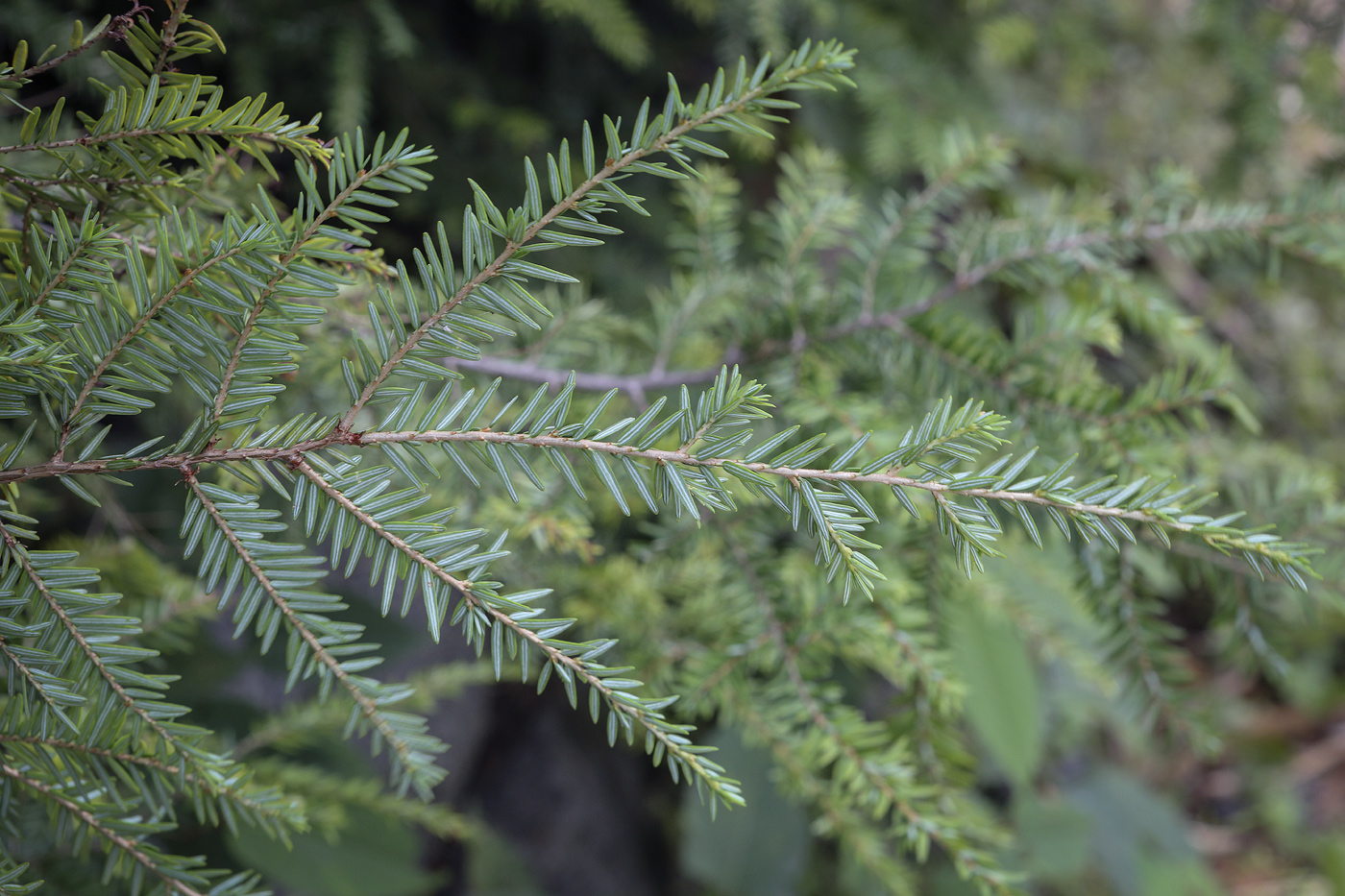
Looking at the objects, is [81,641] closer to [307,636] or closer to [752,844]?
[307,636]

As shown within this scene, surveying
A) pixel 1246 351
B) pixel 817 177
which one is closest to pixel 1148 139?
pixel 1246 351

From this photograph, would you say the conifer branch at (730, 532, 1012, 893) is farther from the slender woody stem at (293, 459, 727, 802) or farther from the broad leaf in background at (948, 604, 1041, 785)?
the broad leaf in background at (948, 604, 1041, 785)

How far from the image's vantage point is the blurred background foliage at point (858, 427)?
0.82m

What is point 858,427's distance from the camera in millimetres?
643

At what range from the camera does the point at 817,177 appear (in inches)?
33.8

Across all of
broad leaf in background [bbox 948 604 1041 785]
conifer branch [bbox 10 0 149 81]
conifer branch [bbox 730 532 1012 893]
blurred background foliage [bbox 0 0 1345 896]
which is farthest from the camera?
broad leaf in background [bbox 948 604 1041 785]

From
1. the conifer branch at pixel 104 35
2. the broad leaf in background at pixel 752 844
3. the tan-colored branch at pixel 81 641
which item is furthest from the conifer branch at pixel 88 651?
the broad leaf in background at pixel 752 844

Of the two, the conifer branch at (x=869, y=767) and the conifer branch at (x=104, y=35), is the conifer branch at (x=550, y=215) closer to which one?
the conifer branch at (x=104, y=35)

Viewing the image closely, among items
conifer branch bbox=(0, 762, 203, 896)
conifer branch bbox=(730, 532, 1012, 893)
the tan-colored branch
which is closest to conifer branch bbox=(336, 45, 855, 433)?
the tan-colored branch

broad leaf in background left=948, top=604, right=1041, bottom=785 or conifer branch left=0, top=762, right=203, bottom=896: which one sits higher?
broad leaf in background left=948, top=604, right=1041, bottom=785

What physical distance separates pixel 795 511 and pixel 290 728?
27.9 inches

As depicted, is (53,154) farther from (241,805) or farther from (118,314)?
(241,805)

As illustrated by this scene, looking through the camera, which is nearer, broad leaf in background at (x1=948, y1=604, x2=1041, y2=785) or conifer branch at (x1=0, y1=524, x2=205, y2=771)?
conifer branch at (x1=0, y1=524, x2=205, y2=771)

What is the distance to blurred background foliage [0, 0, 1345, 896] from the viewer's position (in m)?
0.82
